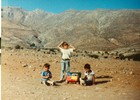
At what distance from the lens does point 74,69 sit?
9109 mm

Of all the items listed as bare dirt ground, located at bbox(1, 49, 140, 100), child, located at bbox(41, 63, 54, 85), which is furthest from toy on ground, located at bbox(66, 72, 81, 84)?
child, located at bbox(41, 63, 54, 85)

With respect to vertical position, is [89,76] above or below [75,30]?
below

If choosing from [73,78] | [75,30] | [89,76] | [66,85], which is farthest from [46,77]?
[75,30]

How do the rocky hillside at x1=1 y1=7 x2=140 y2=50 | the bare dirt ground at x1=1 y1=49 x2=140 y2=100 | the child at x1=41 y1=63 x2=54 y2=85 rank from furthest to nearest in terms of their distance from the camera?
1. the rocky hillside at x1=1 y1=7 x2=140 y2=50
2. the child at x1=41 y1=63 x2=54 y2=85
3. the bare dirt ground at x1=1 y1=49 x2=140 y2=100

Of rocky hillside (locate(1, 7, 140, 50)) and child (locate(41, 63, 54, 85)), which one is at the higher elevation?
rocky hillside (locate(1, 7, 140, 50))

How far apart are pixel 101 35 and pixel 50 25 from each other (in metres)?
5.42

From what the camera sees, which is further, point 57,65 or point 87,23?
point 87,23

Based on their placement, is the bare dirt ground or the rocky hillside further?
the rocky hillside

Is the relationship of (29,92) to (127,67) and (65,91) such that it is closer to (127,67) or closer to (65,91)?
(65,91)

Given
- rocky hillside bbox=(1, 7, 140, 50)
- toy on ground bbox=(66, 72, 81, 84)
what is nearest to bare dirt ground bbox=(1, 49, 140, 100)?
toy on ground bbox=(66, 72, 81, 84)

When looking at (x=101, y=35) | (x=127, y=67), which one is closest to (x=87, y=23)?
(x=101, y=35)

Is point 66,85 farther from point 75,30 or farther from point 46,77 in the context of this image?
point 75,30

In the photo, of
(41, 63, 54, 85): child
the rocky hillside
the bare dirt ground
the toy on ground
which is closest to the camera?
the bare dirt ground

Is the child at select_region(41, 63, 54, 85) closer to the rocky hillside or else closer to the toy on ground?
the toy on ground
